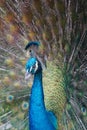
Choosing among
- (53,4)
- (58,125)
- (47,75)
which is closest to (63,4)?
(53,4)

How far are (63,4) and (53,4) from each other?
0.23ft

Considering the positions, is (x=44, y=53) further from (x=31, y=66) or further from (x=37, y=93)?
(x=31, y=66)

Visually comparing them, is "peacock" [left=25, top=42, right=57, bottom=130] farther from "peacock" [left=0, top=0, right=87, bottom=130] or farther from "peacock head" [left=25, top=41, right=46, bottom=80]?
Answer: "peacock" [left=0, top=0, right=87, bottom=130]

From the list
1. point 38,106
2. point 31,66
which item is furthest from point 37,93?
point 31,66

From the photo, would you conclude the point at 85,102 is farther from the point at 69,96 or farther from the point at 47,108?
the point at 47,108

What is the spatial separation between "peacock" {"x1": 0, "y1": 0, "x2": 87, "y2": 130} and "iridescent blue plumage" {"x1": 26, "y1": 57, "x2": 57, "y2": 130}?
19cm

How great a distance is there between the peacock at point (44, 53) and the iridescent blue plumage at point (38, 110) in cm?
19

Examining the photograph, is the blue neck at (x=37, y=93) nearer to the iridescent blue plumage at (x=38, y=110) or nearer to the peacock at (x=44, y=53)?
the iridescent blue plumage at (x=38, y=110)

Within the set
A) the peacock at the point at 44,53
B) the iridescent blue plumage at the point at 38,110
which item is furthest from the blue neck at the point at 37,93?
the peacock at the point at 44,53

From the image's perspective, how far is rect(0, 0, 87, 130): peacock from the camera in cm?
528

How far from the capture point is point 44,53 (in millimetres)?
5289

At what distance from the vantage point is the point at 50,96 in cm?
499

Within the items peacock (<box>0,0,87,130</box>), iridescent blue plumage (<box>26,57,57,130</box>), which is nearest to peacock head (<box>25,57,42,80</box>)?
iridescent blue plumage (<box>26,57,57,130</box>)

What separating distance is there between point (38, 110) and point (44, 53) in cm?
55
